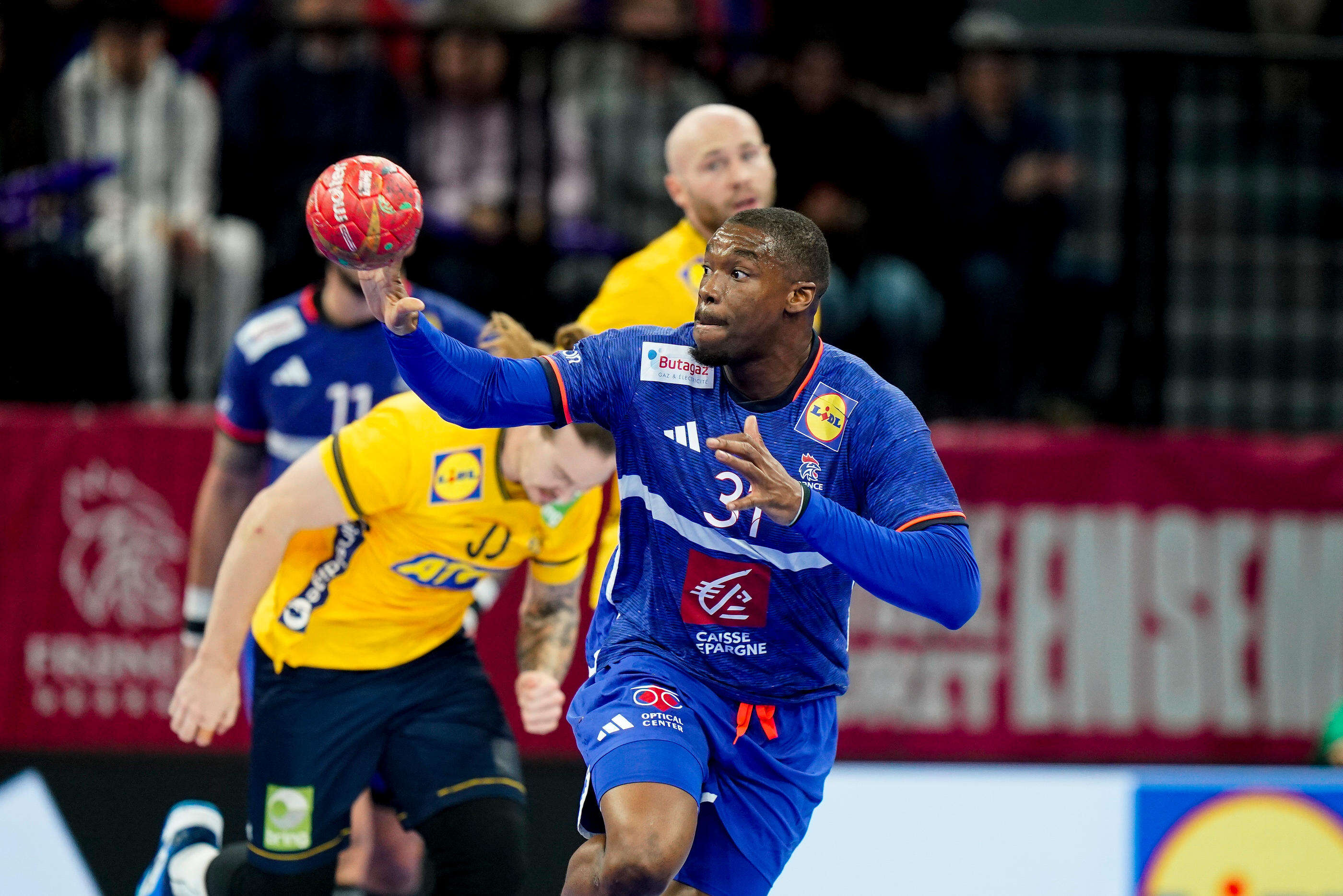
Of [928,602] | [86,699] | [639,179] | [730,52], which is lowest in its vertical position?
[86,699]

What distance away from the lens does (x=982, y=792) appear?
471 centimetres

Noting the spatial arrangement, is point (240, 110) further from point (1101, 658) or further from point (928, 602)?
point (928, 602)

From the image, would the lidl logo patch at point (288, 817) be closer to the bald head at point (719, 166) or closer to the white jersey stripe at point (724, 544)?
the white jersey stripe at point (724, 544)

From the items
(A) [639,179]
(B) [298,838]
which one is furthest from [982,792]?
(A) [639,179]

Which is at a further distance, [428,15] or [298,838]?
[428,15]

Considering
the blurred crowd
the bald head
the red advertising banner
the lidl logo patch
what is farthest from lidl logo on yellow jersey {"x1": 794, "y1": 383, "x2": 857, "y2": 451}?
the blurred crowd

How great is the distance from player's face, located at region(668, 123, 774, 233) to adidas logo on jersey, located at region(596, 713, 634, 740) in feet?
6.85

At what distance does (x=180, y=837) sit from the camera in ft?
17.4

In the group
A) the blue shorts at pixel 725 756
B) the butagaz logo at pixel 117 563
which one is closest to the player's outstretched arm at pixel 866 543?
the blue shorts at pixel 725 756

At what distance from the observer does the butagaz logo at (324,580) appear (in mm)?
4672

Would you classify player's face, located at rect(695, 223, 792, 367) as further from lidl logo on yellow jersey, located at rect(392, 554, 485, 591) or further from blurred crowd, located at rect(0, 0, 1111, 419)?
blurred crowd, located at rect(0, 0, 1111, 419)

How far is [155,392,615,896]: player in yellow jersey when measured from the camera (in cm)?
441

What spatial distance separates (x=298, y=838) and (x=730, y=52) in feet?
15.6

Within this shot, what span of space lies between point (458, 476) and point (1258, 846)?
252cm
